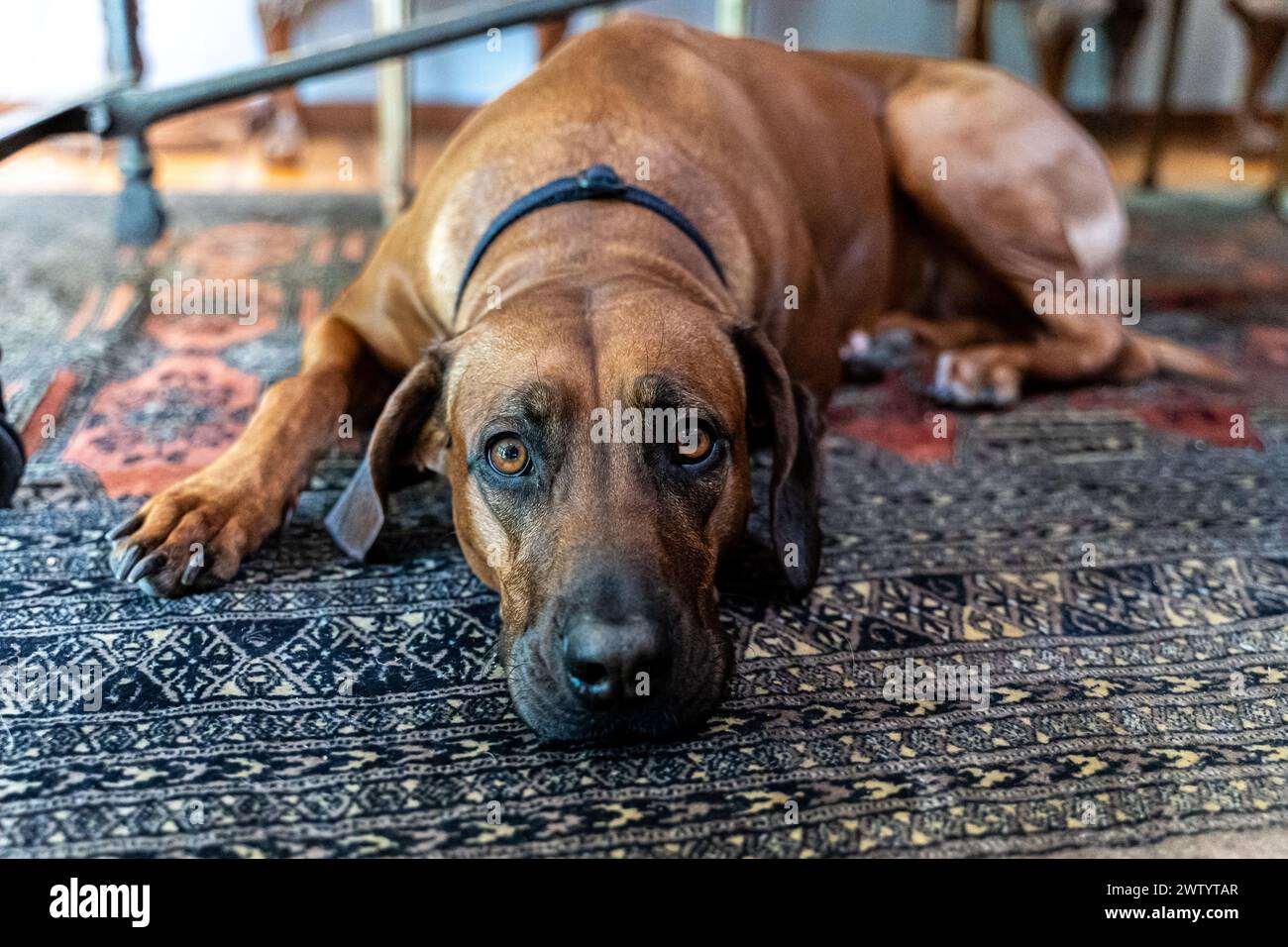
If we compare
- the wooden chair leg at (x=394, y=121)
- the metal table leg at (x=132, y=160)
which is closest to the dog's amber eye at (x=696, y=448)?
the metal table leg at (x=132, y=160)

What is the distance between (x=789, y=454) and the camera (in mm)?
2074

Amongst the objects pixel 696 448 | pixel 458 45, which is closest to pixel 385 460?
pixel 696 448

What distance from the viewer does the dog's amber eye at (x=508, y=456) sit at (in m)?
1.82

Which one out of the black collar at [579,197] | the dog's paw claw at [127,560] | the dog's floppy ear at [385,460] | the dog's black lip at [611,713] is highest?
the black collar at [579,197]

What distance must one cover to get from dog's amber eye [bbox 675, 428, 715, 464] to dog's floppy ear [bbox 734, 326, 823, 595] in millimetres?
229

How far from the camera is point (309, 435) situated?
91.7 inches

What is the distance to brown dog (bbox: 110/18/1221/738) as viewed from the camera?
1732 mm

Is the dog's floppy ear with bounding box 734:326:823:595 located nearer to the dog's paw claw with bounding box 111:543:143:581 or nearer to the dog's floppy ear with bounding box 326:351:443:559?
the dog's floppy ear with bounding box 326:351:443:559

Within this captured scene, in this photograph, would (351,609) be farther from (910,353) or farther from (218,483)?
(910,353)

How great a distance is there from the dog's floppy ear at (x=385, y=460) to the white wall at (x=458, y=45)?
13.9ft

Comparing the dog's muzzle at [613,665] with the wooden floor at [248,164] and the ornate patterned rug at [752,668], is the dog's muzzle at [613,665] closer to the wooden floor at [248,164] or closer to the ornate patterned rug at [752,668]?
the ornate patterned rug at [752,668]

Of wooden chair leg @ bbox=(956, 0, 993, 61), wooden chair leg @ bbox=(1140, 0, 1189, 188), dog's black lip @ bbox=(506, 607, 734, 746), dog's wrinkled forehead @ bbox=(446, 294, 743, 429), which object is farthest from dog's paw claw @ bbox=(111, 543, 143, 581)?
wooden chair leg @ bbox=(1140, 0, 1189, 188)

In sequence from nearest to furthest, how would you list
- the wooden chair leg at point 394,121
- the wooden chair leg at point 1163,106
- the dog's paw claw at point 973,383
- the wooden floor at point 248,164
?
the dog's paw claw at point 973,383 → the wooden chair leg at point 394,121 → the wooden floor at point 248,164 → the wooden chair leg at point 1163,106

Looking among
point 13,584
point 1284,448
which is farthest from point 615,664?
point 1284,448
